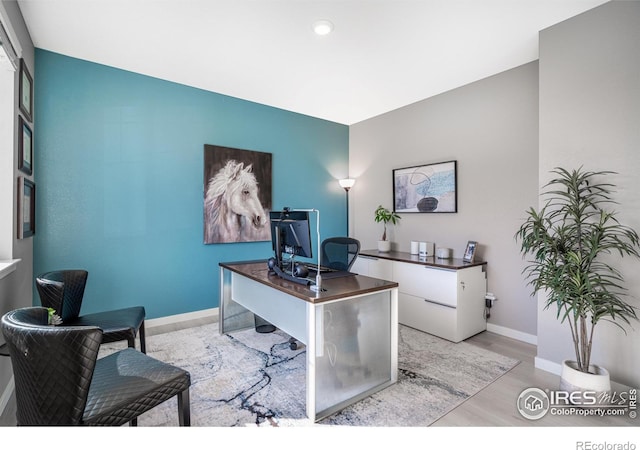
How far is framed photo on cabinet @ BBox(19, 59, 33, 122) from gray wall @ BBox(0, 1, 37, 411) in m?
0.10

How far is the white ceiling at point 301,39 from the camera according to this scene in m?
2.26

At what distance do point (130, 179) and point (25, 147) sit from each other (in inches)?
35.1

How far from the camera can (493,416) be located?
1929 millimetres

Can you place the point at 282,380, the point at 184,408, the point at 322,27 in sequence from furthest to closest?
1. the point at 322,27
2. the point at 282,380
3. the point at 184,408

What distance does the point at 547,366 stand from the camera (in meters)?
2.51

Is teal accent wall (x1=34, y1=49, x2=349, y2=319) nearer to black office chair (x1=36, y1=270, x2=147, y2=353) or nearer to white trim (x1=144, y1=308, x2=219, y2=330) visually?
white trim (x1=144, y1=308, x2=219, y2=330)

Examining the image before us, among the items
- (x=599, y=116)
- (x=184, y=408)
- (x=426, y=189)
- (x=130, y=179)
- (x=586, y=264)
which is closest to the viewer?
(x=184, y=408)

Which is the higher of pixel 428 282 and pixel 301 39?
pixel 301 39

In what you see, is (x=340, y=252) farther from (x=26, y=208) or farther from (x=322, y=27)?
(x=26, y=208)

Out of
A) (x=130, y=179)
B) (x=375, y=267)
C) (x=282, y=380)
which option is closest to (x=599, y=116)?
(x=375, y=267)

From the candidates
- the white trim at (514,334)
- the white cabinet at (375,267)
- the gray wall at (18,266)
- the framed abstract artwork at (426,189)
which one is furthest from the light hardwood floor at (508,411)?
the framed abstract artwork at (426,189)

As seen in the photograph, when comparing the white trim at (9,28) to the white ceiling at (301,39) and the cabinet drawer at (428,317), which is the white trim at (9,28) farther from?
the cabinet drawer at (428,317)

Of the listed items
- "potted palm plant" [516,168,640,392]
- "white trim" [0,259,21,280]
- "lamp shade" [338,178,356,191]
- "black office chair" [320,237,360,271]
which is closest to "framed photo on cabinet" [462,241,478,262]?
"potted palm plant" [516,168,640,392]
